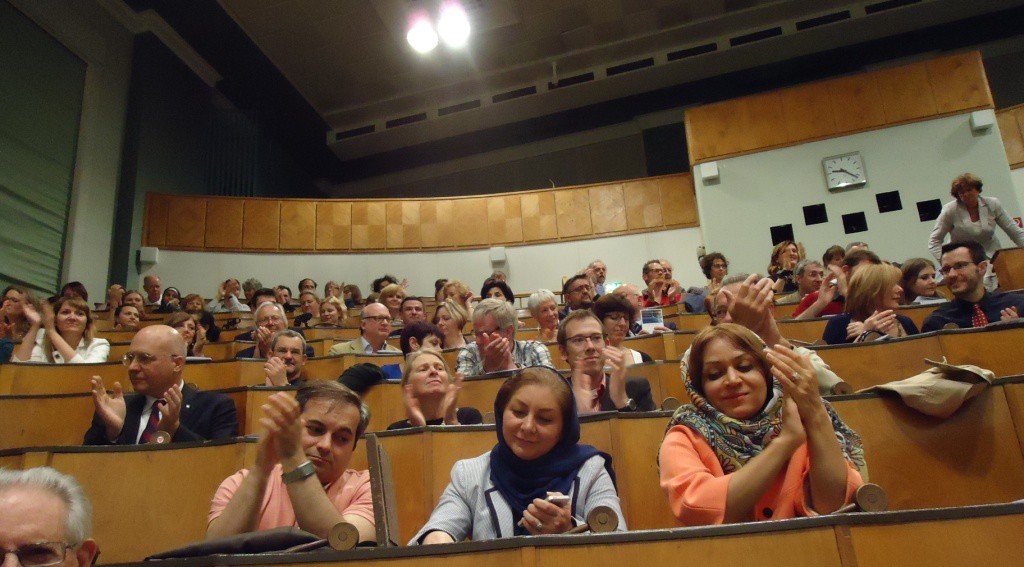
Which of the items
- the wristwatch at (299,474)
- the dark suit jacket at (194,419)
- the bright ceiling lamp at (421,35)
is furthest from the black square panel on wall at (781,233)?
the wristwatch at (299,474)

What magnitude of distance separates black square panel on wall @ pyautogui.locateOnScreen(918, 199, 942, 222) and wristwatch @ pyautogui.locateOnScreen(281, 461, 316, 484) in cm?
713

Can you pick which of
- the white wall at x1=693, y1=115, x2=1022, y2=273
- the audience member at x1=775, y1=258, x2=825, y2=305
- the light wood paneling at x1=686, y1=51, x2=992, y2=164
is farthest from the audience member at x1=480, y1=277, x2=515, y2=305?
the light wood paneling at x1=686, y1=51, x2=992, y2=164

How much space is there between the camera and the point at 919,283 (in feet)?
10.8

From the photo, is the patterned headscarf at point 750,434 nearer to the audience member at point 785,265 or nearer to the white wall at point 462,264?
the audience member at point 785,265

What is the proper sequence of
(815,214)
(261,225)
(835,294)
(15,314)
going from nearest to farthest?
(835,294) → (15,314) → (815,214) → (261,225)

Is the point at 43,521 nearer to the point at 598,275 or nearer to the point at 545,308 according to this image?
the point at 545,308

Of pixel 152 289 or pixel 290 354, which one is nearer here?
pixel 290 354

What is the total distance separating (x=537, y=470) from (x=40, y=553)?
823 millimetres

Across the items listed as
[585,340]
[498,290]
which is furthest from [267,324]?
[585,340]

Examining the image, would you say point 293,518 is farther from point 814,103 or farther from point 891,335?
point 814,103

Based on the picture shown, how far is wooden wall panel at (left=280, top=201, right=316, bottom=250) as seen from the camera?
27.5ft

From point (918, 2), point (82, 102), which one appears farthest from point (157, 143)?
point (918, 2)

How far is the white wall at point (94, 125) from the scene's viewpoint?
22.0ft

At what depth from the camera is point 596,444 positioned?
1.77 meters
